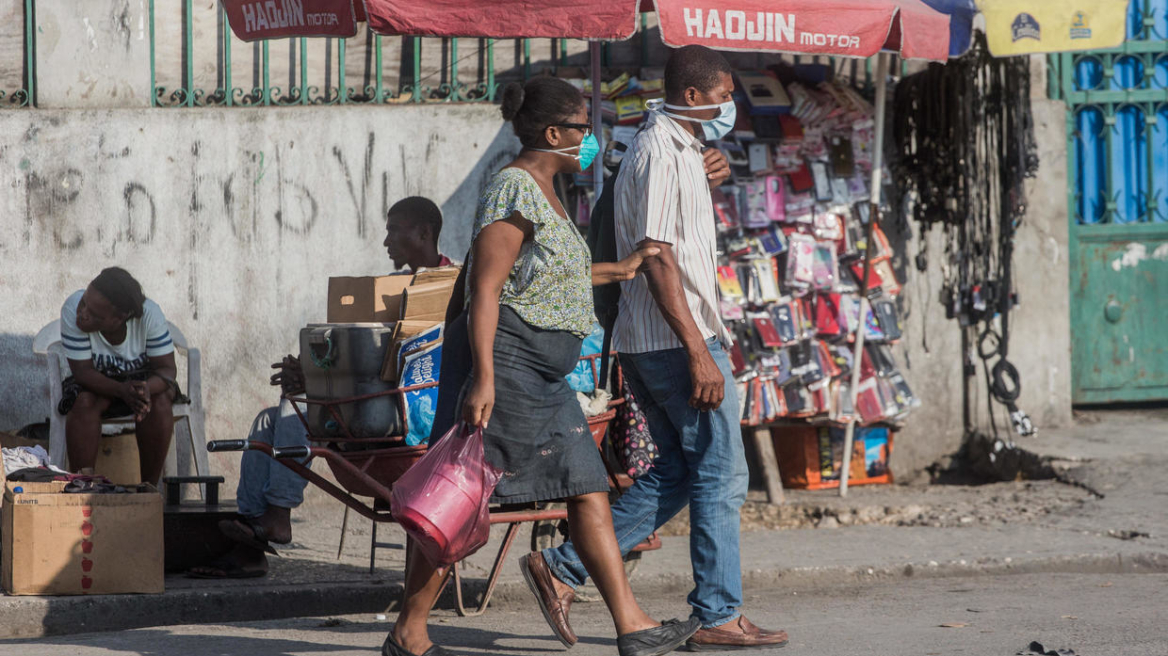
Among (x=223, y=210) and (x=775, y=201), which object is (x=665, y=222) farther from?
(x=223, y=210)

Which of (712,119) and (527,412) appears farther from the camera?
(712,119)

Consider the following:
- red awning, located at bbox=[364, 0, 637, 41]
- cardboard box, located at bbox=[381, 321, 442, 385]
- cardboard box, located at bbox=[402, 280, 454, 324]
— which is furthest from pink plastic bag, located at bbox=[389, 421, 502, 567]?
red awning, located at bbox=[364, 0, 637, 41]

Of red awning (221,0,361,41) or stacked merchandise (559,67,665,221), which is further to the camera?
stacked merchandise (559,67,665,221)

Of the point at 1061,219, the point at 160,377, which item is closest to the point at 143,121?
the point at 160,377

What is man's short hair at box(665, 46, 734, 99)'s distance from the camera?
4.39 metres

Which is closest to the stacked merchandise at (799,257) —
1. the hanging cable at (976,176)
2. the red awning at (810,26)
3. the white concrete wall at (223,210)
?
the hanging cable at (976,176)

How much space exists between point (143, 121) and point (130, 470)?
1929 millimetres

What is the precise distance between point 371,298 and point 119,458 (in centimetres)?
202

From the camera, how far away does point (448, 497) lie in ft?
12.2

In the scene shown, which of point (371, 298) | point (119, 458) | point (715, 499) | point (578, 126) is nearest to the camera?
point (578, 126)

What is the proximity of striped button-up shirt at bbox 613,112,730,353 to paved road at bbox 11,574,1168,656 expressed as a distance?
1.09 m

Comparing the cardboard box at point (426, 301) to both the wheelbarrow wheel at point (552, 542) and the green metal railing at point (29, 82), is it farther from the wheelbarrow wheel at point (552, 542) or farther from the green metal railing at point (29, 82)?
the green metal railing at point (29, 82)

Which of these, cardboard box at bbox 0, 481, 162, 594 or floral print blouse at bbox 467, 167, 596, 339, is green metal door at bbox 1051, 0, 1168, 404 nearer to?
floral print blouse at bbox 467, 167, 596, 339

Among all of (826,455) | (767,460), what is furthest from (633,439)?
(826,455)
